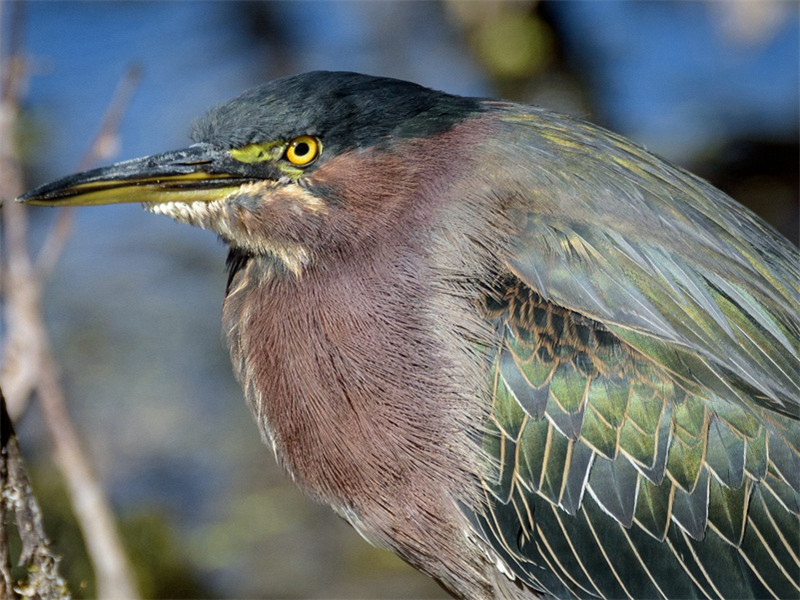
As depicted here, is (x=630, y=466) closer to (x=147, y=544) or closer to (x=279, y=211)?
(x=279, y=211)

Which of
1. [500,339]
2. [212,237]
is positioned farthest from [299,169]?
[212,237]

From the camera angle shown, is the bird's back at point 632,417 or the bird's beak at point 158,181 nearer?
the bird's back at point 632,417

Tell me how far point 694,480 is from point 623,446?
0.69 ft

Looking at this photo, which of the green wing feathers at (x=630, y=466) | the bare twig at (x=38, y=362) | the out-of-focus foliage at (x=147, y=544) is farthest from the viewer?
the out-of-focus foliage at (x=147, y=544)

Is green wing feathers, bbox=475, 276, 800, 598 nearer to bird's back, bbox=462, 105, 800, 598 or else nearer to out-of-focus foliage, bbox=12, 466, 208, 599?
bird's back, bbox=462, 105, 800, 598

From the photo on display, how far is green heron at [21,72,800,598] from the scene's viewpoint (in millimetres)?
2646

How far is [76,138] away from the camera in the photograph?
8.46 metres

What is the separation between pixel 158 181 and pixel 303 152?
17.1 inches

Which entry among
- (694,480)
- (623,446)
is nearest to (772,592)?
(694,480)

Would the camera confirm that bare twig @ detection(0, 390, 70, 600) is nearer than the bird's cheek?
Yes

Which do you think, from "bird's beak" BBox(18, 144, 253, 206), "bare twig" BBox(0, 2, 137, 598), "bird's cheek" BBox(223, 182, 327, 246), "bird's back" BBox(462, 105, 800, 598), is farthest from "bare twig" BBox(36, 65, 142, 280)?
"bird's back" BBox(462, 105, 800, 598)

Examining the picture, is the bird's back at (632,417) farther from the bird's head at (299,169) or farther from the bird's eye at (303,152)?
the bird's eye at (303,152)

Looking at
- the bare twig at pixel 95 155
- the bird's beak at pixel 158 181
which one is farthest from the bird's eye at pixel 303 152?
the bare twig at pixel 95 155

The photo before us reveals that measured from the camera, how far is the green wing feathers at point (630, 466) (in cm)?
262
